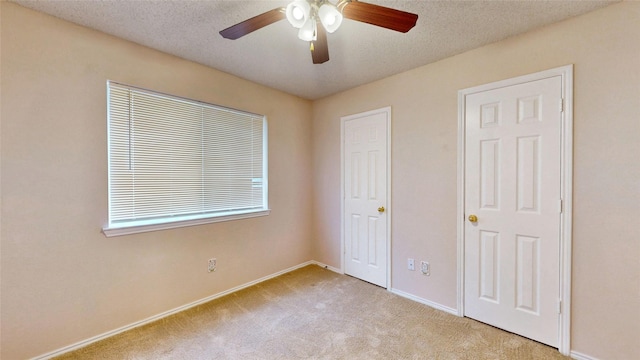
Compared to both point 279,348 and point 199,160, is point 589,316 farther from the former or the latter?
point 199,160

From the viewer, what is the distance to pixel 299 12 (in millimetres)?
1333

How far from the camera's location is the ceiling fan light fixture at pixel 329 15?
51.2 inches

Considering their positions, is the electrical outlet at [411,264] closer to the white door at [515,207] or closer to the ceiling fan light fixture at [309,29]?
the white door at [515,207]

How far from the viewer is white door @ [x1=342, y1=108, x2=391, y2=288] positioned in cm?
292

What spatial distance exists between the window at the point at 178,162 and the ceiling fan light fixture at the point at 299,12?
1.62m

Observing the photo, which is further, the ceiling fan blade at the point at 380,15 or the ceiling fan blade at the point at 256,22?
the ceiling fan blade at the point at 256,22

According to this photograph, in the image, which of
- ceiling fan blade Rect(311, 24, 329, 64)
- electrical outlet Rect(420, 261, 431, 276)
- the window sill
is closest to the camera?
ceiling fan blade Rect(311, 24, 329, 64)

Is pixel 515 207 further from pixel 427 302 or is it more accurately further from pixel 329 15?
pixel 329 15

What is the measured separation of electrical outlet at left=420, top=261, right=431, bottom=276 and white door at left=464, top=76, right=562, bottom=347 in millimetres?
342

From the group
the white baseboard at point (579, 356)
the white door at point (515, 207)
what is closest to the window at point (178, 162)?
the white door at point (515, 207)

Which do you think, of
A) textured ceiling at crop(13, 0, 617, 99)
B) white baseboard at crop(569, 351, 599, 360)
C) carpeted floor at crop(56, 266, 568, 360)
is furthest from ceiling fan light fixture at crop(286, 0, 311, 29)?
white baseboard at crop(569, 351, 599, 360)

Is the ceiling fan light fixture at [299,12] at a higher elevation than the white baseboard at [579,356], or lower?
higher

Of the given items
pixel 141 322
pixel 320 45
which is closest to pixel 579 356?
pixel 320 45

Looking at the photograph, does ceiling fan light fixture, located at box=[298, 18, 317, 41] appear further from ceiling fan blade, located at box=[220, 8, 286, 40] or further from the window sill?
the window sill
